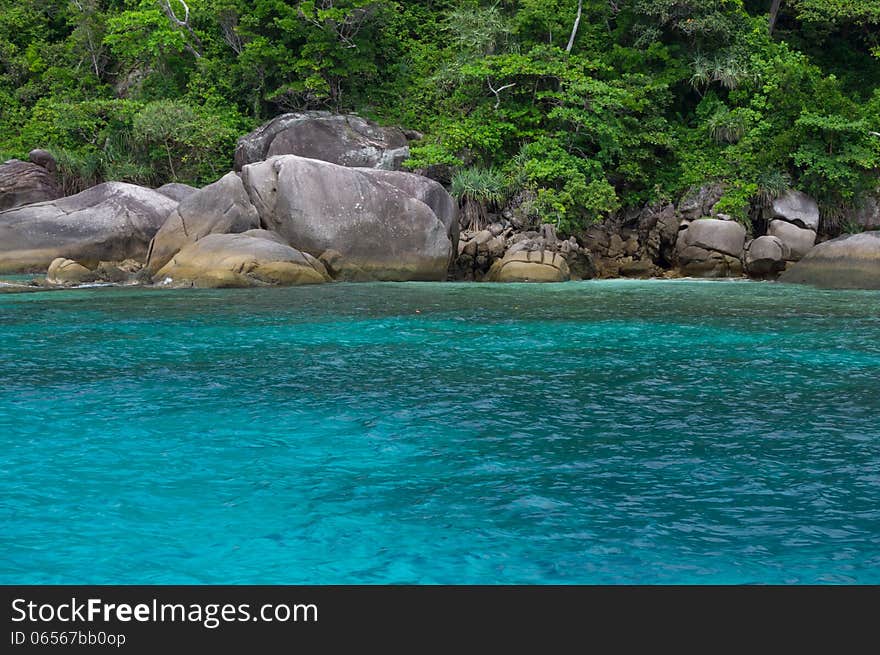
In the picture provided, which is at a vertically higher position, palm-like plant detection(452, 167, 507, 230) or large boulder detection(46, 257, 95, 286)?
palm-like plant detection(452, 167, 507, 230)

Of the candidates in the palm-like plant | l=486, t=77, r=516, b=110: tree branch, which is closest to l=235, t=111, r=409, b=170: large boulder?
the palm-like plant

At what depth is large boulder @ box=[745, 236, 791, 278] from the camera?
69.2ft

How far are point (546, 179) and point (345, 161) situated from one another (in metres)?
5.62

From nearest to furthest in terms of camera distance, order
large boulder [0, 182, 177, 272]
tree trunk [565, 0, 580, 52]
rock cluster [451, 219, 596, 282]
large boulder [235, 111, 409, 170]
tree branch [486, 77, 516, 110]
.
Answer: large boulder [0, 182, 177, 272], rock cluster [451, 219, 596, 282], tree branch [486, 77, 516, 110], large boulder [235, 111, 409, 170], tree trunk [565, 0, 580, 52]

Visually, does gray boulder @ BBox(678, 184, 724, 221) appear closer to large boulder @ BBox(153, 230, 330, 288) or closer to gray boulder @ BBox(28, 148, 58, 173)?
large boulder @ BBox(153, 230, 330, 288)

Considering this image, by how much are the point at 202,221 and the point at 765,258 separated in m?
13.2

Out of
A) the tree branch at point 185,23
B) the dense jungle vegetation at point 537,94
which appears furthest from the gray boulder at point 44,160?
the tree branch at point 185,23

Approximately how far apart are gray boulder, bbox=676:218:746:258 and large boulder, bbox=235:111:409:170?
317 inches

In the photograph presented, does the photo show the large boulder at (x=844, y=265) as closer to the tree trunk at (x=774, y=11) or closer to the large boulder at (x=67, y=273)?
the tree trunk at (x=774, y=11)

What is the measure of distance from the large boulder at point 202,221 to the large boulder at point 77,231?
208 centimetres

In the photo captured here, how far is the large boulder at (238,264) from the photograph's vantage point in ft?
53.3

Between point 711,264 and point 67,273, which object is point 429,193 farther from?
point 67,273
